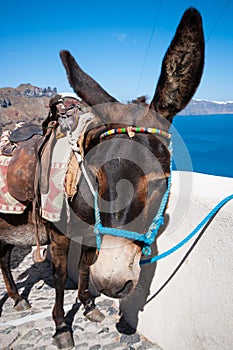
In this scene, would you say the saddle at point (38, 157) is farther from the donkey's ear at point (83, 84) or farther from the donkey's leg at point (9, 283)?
the donkey's leg at point (9, 283)

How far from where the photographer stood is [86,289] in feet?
12.3

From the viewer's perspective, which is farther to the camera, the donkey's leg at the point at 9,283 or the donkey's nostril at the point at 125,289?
the donkey's leg at the point at 9,283

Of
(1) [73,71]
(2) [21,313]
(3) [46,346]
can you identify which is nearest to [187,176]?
(1) [73,71]

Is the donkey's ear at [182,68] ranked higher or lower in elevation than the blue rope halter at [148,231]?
higher

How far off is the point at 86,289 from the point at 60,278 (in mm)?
739

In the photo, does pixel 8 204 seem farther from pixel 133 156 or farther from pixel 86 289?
pixel 133 156

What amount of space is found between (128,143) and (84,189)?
2.91 ft

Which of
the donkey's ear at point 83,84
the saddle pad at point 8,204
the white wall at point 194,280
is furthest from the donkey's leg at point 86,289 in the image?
the donkey's ear at point 83,84

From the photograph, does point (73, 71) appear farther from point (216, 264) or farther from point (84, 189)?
point (216, 264)

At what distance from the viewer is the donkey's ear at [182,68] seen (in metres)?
1.64

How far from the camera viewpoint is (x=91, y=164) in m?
2.10

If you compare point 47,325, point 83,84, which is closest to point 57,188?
point 83,84

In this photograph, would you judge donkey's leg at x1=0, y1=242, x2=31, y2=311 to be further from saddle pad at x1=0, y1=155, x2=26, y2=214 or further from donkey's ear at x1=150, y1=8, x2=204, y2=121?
donkey's ear at x1=150, y1=8, x2=204, y2=121

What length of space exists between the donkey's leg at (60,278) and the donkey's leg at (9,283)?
0.81 meters
